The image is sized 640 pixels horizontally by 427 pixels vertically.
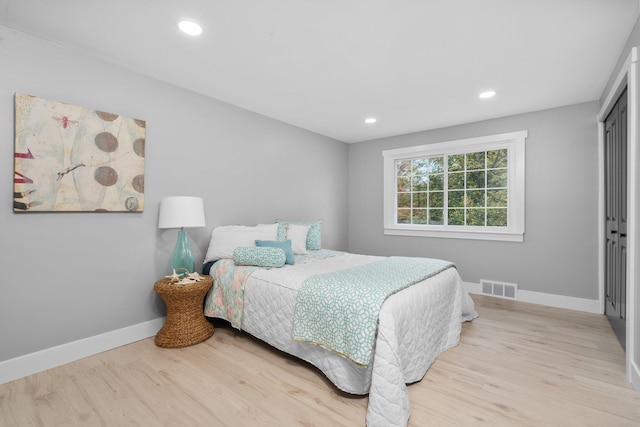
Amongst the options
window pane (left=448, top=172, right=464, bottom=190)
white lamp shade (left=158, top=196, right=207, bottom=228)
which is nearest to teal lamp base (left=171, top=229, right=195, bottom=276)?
white lamp shade (left=158, top=196, right=207, bottom=228)

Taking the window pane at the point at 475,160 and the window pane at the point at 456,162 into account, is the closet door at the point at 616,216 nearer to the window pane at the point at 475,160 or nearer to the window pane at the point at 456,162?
the window pane at the point at 475,160

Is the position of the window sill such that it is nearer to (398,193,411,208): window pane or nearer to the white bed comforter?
(398,193,411,208): window pane

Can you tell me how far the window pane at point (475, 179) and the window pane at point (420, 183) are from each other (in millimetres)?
596

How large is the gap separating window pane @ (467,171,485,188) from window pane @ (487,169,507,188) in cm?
9

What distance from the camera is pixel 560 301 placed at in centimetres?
350

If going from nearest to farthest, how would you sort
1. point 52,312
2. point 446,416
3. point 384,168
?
point 446,416, point 52,312, point 384,168

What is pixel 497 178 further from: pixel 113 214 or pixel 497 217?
pixel 113 214

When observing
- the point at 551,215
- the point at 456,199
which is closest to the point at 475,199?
the point at 456,199

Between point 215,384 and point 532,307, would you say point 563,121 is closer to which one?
point 532,307

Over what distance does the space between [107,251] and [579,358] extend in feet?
12.7

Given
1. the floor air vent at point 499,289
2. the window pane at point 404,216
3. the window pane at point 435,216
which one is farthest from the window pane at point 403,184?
the floor air vent at point 499,289

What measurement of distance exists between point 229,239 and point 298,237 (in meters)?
0.81

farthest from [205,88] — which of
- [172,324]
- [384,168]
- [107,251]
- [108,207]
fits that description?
[384,168]

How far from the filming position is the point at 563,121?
346 centimetres
